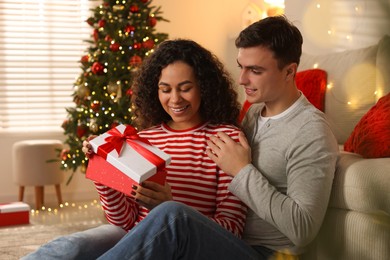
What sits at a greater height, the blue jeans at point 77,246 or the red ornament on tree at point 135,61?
the red ornament on tree at point 135,61

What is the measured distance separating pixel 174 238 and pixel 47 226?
2.63 metres

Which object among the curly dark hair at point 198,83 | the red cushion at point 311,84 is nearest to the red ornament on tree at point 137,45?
the red cushion at point 311,84

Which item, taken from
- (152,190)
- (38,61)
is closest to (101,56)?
(38,61)

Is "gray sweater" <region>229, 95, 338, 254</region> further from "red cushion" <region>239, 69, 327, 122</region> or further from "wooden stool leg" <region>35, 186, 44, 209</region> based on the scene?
"wooden stool leg" <region>35, 186, 44, 209</region>

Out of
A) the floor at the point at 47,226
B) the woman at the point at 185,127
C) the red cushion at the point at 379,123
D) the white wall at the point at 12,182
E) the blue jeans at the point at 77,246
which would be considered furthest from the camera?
the white wall at the point at 12,182

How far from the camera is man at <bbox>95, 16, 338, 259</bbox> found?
129 cm

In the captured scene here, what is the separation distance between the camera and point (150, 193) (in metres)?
1.41

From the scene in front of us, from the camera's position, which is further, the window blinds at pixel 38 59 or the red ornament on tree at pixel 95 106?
the window blinds at pixel 38 59

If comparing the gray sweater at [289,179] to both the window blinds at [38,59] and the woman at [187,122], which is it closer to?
the woman at [187,122]

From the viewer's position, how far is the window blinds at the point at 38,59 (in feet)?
15.0

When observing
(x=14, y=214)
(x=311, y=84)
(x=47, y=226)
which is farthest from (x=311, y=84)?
(x=14, y=214)

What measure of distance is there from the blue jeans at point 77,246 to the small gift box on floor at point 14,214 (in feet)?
7.85

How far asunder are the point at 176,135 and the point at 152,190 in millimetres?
289

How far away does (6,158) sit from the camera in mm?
4586
